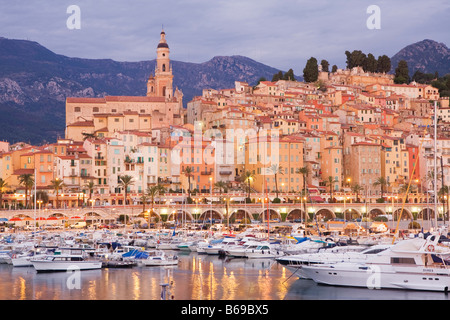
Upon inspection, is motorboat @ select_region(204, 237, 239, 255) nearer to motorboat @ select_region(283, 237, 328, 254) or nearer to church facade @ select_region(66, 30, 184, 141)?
motorboat @ select_region(283, 237, 328, 254)

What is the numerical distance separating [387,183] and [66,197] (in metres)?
46.2

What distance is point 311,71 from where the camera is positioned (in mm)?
141875

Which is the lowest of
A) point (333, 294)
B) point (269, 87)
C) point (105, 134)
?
point (333, 294)

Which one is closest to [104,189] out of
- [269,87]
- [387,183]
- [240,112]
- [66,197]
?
[66,197]

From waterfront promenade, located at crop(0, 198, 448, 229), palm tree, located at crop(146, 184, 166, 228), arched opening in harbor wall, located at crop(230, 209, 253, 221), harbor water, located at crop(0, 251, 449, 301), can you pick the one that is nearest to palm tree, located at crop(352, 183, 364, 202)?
waterfront promenade, located at crop(0, 198, 448, 229)

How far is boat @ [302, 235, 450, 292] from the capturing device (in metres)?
31.7

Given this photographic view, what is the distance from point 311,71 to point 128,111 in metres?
53.6

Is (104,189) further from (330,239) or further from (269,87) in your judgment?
(269,87)

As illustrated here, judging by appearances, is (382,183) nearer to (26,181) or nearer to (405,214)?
(405,214)

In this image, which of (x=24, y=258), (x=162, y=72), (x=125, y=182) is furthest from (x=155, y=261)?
(x=162, y=72)

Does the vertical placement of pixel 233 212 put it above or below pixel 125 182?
below

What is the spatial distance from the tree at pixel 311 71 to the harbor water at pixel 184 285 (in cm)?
9915

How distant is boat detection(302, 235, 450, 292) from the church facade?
71.0 metres
